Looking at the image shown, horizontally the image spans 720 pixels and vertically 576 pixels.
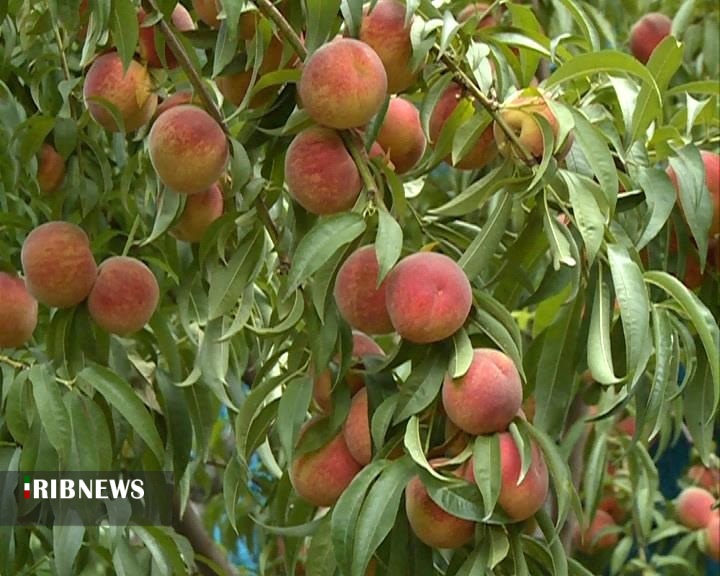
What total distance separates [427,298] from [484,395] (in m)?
0.07

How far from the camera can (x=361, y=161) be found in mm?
813

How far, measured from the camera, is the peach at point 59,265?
923 mm

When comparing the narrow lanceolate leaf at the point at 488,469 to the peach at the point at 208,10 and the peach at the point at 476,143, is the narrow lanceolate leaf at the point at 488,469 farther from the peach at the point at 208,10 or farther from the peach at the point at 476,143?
the peach at the point at 208,10

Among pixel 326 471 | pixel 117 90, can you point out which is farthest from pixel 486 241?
pixel 117 90

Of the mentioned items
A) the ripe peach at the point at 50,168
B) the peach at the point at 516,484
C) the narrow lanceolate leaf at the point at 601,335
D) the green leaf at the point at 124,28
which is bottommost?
the peach at the point at 516,484

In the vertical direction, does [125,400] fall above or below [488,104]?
below

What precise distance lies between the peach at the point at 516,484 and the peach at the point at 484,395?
0.6 inches

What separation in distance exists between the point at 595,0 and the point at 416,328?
3.53ft

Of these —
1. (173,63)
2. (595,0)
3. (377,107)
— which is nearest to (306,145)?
(377,107)

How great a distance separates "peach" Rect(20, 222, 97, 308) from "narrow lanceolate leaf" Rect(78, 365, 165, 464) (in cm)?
10

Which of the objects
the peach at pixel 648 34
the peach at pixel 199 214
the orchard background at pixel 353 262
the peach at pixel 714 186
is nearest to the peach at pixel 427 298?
the orchard background at pixel 353 262

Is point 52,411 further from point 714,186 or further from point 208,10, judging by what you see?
point 714,186

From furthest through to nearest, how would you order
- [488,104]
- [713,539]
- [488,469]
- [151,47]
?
[713,539], [151,47], [488,104], [488,469]

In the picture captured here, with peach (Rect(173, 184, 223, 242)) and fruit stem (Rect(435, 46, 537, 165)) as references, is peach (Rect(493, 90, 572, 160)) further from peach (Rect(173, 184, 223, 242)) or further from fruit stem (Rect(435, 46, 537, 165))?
peach (Rect(173, 184, 223, 242))
